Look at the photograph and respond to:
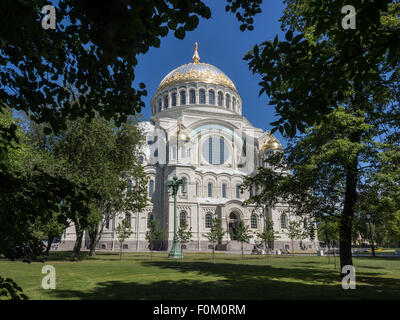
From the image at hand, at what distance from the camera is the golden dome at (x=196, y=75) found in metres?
56.8

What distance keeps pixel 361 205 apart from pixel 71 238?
40428 mm

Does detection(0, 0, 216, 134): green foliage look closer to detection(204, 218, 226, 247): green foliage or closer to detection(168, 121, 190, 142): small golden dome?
detection(204, 218, 226, 247): green foliage

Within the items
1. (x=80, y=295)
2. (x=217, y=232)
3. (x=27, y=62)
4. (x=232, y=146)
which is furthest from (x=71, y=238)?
(x=27, y=62)

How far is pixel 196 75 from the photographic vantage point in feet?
187

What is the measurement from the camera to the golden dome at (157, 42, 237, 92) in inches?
2235

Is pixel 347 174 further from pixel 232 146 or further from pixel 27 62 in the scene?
pixel 232 146

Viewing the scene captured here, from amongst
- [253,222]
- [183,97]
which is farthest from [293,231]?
[183,97]

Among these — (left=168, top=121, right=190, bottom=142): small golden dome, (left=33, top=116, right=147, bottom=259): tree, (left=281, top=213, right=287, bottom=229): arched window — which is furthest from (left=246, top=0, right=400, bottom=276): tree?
(left=281, top=213, right=287, bottom=229): arched window

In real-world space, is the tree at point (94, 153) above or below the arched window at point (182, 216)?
above

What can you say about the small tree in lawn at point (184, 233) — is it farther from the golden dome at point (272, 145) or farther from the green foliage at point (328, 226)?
the golden dome at point (272, 145)

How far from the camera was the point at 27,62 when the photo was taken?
182 inches

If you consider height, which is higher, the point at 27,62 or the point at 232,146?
the point at 232,146

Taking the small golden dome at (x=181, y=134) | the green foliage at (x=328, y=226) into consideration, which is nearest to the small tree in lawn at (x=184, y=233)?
the small golden dome at (x=181, y=134)

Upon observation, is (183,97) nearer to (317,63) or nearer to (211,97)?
(211,97)
